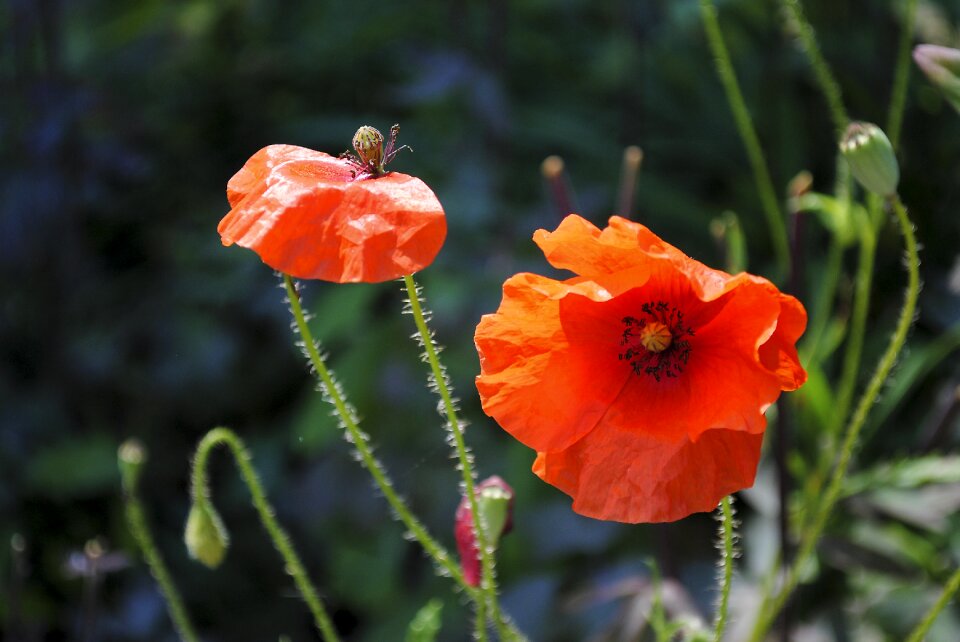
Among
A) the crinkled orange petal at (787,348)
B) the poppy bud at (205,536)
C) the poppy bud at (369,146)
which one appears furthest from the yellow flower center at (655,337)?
the poppy bud at (205,536)

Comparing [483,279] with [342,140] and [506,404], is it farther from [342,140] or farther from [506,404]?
[506,404]

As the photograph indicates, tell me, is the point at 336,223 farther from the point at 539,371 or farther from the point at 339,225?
the point at 539,371

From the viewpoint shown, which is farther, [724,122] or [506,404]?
[724,122]

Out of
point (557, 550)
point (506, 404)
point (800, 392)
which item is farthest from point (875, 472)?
point (506, 404)

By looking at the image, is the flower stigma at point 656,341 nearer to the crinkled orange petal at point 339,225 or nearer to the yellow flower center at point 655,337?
the yellow flower center at point 655,337

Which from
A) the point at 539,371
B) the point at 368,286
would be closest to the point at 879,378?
the point at 539,371

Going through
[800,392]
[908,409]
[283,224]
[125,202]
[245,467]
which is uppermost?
[283,224]
